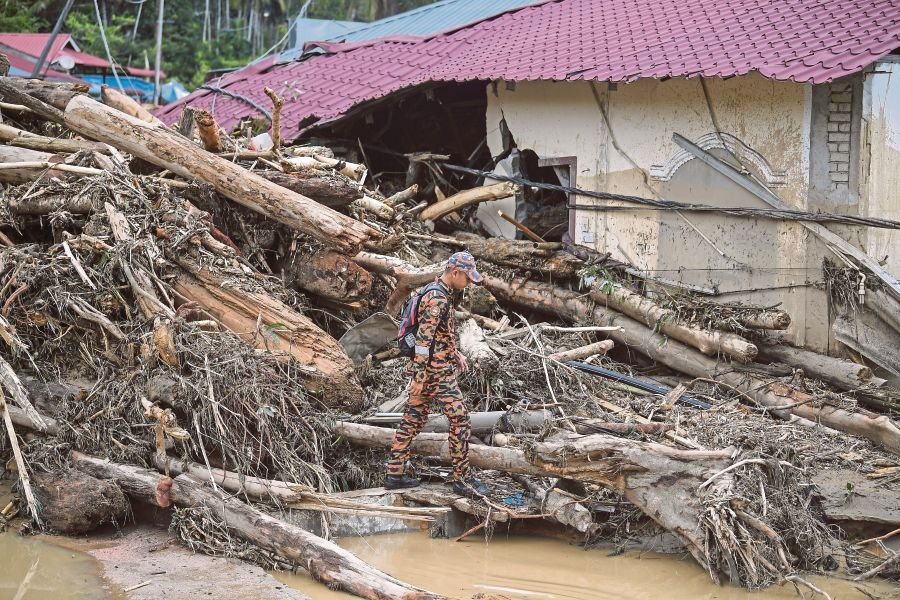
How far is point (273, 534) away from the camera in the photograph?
716 centimetres

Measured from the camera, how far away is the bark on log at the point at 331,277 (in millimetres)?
10172

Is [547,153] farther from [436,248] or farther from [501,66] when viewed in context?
[436,248]

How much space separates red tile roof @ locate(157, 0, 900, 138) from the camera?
33.5 feet

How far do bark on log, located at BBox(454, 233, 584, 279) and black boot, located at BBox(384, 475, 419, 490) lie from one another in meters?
4.84

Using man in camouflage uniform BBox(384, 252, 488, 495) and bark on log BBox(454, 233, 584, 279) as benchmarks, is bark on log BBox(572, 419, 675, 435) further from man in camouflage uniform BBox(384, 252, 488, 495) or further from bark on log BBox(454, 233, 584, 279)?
bark on log BBox(454, 233, 584, 279)

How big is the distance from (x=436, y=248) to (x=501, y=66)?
2.77 m

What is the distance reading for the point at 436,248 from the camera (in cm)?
1297

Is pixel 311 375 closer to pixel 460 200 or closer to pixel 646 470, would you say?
pixel 646 470

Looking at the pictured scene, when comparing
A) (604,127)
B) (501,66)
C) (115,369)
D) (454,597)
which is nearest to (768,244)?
(604,127)

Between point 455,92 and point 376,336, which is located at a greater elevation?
point 455,92

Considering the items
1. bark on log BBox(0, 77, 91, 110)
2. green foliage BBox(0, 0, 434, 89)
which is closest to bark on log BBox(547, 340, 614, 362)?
bark on log BBox(0, 77, 91, 110)

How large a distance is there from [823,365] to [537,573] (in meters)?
4.72

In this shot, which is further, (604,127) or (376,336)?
(604,127)

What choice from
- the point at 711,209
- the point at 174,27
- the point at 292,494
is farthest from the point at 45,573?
the point at 174,27
